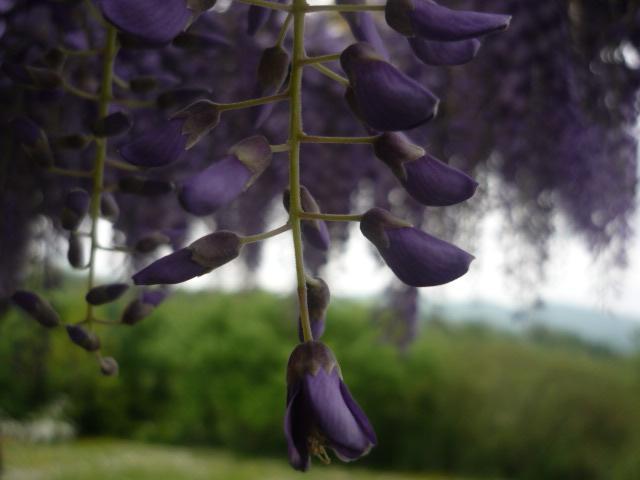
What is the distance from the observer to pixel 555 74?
1.64ft

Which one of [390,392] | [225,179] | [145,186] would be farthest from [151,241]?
[390,392]

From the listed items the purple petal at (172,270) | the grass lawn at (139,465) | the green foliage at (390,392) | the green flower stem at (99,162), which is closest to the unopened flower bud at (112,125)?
the green flower stem at (99,162)

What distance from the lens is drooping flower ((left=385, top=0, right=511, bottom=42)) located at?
19 centimetres

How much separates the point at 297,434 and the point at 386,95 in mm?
95

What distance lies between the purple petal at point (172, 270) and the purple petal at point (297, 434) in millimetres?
50

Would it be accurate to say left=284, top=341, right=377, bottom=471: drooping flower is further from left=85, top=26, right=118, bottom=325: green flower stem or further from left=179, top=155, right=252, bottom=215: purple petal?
left=85, top=26, right=118, bottom=325: green flower stem

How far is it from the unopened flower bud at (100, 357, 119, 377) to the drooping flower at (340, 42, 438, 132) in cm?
17

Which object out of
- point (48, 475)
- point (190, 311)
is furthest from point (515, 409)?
point (48, 475)

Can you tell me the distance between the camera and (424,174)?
22 centimetres

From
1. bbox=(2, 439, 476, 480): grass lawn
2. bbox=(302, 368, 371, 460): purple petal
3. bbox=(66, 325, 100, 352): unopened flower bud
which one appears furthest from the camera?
bbox=(2, 439, 476, 480): grass lawn

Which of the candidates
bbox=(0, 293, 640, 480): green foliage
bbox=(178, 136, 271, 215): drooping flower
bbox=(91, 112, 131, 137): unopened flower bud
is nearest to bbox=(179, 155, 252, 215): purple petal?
bbox=(178, 136, 271, 215): drooping flower

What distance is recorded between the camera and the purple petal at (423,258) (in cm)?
20

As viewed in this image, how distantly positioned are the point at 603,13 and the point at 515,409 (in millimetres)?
3175

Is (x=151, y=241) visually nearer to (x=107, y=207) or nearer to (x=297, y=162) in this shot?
(x=107, y=207)
